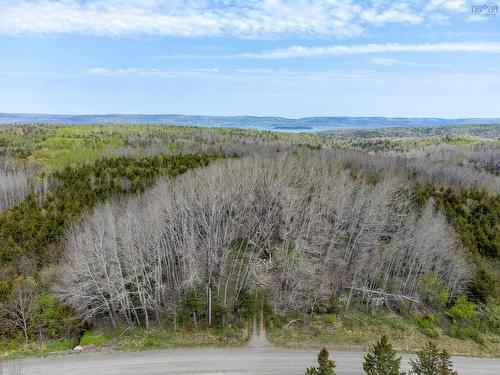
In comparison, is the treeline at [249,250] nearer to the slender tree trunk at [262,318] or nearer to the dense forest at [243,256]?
the dense forest at [243,256]

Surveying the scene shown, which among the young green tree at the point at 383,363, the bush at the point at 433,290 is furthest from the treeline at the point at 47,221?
the bush at the point at 433,290

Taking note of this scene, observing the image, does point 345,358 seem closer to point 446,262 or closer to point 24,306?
point 446,262

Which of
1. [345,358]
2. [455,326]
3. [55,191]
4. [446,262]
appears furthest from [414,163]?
[55,191]

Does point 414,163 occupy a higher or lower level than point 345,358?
higher

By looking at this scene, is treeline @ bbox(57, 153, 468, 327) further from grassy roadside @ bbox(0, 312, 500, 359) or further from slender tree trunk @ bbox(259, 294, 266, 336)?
grassy roadside @ bbox(0, 312, 500, 359)

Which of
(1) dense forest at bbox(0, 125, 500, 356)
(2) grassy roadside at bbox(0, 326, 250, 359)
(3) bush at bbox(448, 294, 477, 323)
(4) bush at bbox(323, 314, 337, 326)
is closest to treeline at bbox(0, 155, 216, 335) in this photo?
(1) dense forest at bbox(0, 125, 500, 356)
